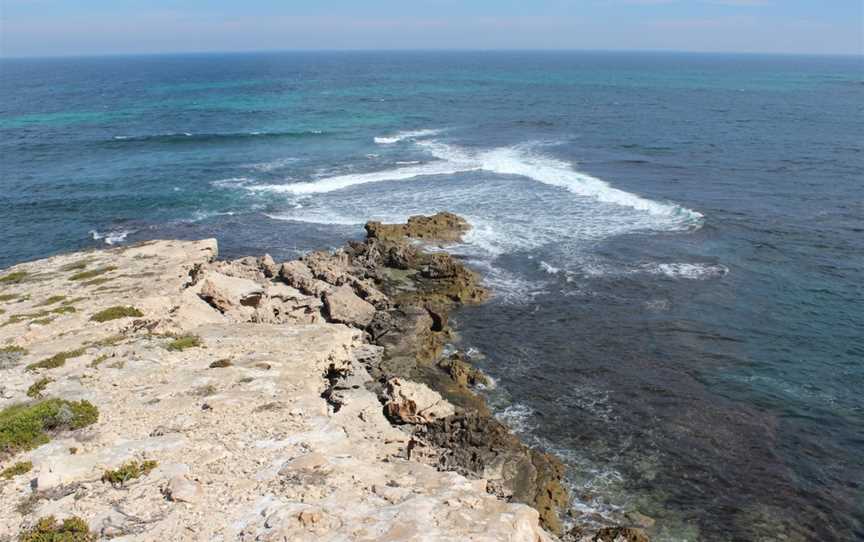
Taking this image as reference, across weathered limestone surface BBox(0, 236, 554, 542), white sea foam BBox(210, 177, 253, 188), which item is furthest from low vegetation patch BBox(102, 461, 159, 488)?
white sea foam BBox(210, 177, 253, 188)

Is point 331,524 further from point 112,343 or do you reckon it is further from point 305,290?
point 305,290

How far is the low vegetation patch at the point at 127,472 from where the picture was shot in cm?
1636

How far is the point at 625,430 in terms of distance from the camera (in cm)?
2358

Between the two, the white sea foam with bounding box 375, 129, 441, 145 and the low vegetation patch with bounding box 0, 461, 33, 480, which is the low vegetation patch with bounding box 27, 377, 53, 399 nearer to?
the low vegetation patch with bounding box 0, 461, 33, 480

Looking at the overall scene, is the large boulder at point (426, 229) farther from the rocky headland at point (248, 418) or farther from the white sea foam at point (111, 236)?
the white sea foam at point (111, 236)

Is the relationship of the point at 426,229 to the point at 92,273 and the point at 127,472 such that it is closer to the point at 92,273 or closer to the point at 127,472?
the point at 92,273

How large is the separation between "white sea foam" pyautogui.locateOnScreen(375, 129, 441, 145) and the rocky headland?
48.7 m

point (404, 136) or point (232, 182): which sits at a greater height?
point (404, 136)

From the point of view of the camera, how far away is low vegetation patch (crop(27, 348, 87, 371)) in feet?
74.7

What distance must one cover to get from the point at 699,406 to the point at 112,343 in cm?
2331

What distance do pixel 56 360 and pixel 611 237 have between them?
3346 centimetres

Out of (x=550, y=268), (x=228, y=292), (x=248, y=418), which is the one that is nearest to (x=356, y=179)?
(x=550, y=268)

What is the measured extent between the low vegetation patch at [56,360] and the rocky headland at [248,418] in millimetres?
58

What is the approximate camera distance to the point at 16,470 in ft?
55.5
